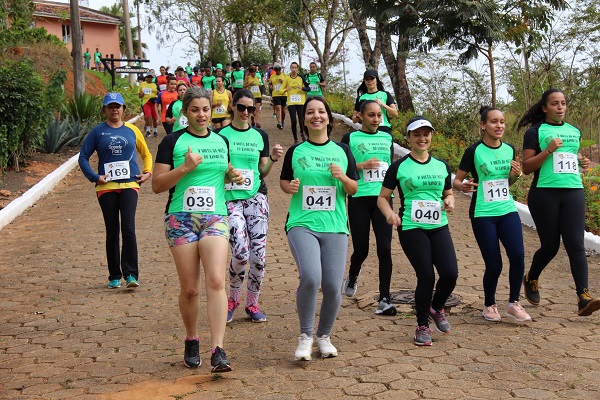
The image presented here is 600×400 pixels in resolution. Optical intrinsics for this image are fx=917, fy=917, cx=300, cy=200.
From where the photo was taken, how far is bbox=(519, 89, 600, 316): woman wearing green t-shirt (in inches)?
309

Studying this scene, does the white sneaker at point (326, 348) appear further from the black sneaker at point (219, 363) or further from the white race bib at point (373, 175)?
the white race bib at point (373, 175)

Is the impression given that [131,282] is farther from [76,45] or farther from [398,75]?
[76,45]

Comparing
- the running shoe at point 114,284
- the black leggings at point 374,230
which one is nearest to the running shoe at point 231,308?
the black leggings at point 374,230

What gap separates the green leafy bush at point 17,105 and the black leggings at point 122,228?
7437 mm

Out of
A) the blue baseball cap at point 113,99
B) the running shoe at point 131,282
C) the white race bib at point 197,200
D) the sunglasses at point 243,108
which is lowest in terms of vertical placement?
the running shoe at point 131,282

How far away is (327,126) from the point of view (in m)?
7.05

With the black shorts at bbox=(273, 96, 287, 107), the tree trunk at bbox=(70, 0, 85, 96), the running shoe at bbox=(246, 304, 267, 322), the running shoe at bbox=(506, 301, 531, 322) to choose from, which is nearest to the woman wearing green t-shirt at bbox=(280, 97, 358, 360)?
the running shoe at bbox=(246, 304, 267, 322)

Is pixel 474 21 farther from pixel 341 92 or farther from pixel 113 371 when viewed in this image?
pixel 341 92

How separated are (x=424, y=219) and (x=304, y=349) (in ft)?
4.64

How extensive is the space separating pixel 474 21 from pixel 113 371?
12.7m

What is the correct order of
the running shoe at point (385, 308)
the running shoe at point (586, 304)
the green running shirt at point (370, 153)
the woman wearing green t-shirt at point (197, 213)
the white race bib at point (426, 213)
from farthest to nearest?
1. the green running shirt at point (370, 153)
2. the running shoe at point (385, 308)
3. the running shoe at point (586, 304)
4. the white race bib at point (426, 213)
5. the woman wearing green t-shirt at point (197, 213)

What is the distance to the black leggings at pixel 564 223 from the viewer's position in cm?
782

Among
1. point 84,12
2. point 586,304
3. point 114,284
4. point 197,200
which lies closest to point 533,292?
point 586,304

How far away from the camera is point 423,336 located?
23.0ft
